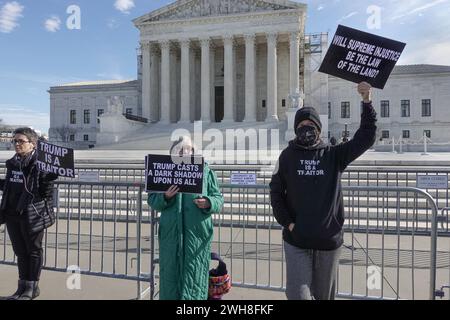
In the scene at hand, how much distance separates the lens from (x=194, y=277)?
10.8ft

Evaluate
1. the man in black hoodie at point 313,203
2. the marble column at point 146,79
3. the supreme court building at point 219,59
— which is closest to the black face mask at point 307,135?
the man in black hoodie at point 313,203

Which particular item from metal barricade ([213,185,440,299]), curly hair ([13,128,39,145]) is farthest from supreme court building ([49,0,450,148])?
curly hair ([13,128,39,145])

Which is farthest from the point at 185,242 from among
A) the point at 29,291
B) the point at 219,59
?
the point at 219,59

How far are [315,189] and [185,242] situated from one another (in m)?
1.25

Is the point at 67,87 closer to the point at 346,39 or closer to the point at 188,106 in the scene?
the point at 188,106

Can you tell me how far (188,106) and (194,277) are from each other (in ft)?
137

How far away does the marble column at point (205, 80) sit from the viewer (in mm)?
43094

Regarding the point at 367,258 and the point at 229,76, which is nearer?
the point at 367,258

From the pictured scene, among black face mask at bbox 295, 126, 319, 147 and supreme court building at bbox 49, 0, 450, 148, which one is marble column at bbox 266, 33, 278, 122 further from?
black face mask at bbox 295, 126, 319, 147

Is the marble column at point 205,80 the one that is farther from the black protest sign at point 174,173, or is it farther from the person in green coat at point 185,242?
the person in green coat at point 185,242

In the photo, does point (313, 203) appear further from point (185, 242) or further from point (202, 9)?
point (202, 9)

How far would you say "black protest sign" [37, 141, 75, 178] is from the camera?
4.16m

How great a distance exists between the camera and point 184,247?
10.8 ft

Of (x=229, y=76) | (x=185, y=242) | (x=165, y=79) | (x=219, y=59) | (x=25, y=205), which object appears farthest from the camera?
(x=219, y=59)
